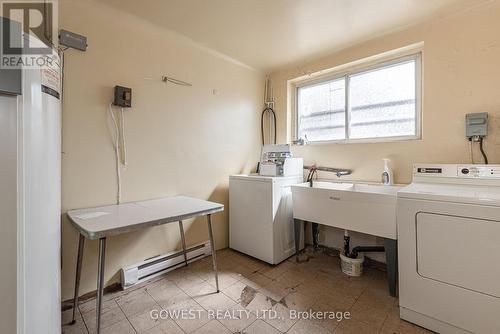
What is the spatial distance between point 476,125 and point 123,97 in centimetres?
289

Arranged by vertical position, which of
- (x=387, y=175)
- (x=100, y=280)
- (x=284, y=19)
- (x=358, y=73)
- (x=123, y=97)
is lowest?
(x=100, y=280)

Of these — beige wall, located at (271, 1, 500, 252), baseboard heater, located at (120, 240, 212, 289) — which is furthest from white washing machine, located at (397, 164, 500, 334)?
baseboard heater, located at (120, 240, 212, 289)

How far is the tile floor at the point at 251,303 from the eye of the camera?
1.51 m

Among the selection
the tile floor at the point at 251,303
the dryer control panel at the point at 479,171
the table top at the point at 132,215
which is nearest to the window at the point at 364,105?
the dryer control panel at the point at 479,171

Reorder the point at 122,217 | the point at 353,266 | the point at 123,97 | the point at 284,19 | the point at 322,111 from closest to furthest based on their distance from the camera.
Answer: the point at 122,217
the point at 123,97
the point at 284,19
the point at 353,266
the point at 322,111

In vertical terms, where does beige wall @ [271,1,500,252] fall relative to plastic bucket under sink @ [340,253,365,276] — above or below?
above

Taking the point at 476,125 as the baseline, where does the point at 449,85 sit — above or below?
above

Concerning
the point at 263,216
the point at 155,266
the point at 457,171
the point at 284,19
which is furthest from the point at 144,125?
the point at 457,171

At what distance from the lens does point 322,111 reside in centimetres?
291

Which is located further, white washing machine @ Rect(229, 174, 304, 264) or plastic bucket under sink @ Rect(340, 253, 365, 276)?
white washing machine @ Rect(229, 174, 304, 264)

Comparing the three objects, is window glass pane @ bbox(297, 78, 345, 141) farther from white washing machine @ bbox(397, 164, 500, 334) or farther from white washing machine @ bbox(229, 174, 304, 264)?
white washing machine @ bbox(397, 164, 500, 334)

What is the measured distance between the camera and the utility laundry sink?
1.79m

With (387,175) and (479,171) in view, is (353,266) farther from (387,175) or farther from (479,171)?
(479,171)

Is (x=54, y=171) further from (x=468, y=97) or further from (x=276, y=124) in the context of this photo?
(x=468, y=97)
